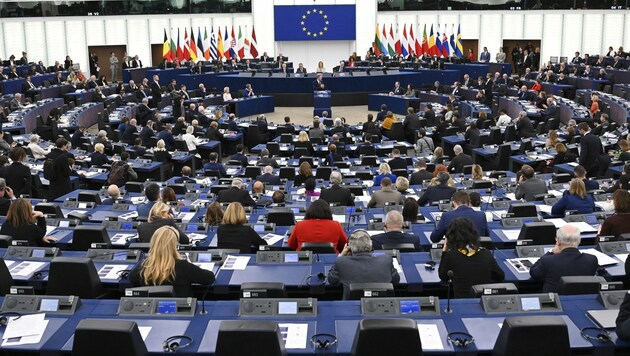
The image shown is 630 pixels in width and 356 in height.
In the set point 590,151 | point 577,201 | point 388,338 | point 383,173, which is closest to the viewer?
point 388,338

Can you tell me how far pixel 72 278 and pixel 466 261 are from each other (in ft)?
13.4

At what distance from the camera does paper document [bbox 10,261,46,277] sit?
7723 millimetres

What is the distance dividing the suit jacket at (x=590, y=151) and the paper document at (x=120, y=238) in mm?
10154

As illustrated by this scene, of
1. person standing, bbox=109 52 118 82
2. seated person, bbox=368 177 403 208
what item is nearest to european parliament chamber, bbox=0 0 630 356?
seated person, bbox=368 177 403 208

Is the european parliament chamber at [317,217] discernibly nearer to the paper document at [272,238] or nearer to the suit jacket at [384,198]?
the paper document at [272,238]

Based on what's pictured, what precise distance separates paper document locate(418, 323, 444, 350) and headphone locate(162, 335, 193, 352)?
6.27 feet

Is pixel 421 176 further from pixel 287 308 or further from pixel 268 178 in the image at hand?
pixel 287 308

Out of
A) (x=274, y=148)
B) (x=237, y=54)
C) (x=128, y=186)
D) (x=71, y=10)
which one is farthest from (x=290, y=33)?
(x=128, y=186)

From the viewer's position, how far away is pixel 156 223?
8789 mm

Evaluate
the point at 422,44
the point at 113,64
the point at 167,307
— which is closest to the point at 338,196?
the point at 167,307

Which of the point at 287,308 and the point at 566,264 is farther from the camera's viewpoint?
the point at 566,264

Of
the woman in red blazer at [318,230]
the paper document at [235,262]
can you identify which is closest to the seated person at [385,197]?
the woman in red blazer at [318,230]

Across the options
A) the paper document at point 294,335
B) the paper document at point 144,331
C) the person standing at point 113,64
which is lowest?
the paper document at point 144,331

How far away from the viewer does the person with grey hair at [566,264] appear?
689 cm
